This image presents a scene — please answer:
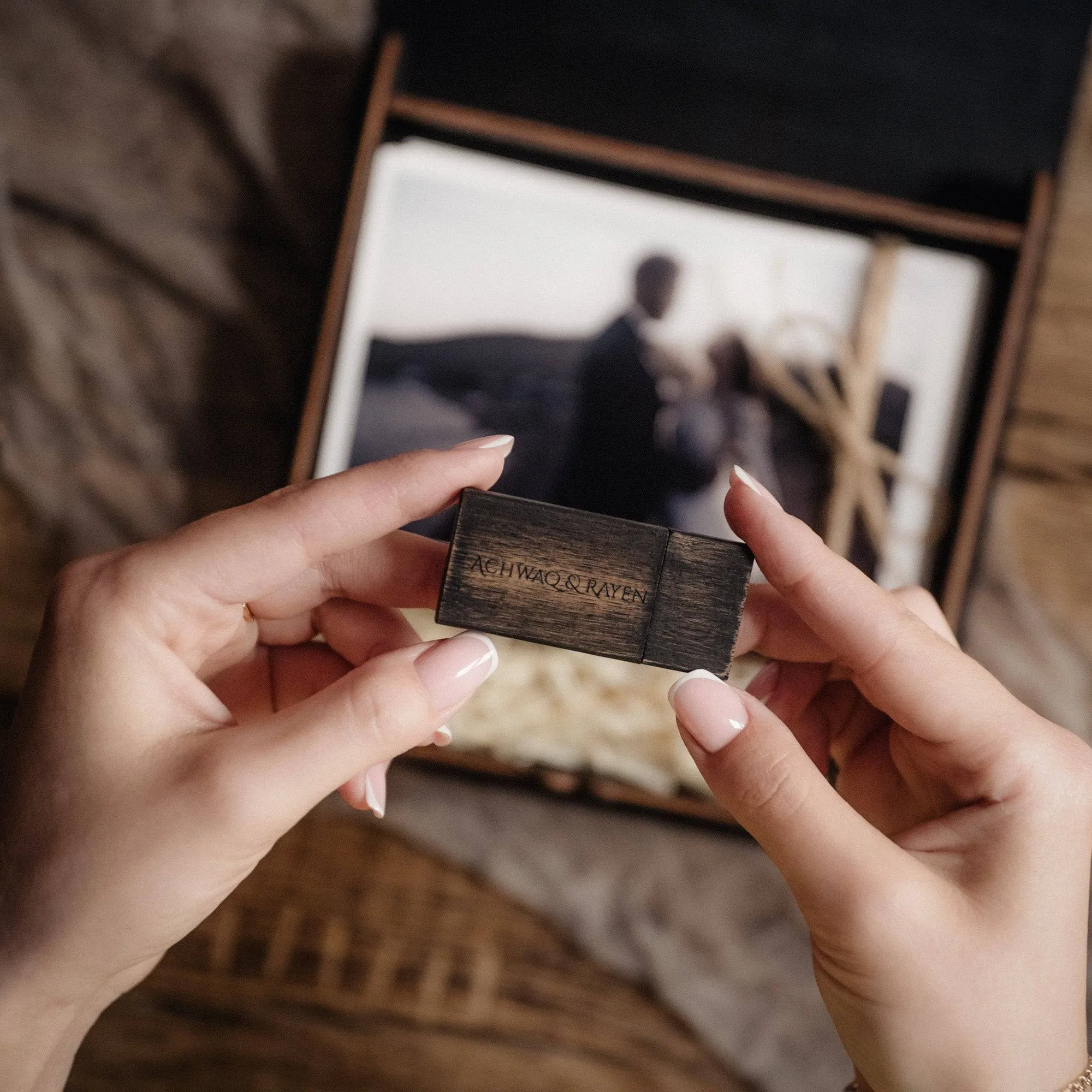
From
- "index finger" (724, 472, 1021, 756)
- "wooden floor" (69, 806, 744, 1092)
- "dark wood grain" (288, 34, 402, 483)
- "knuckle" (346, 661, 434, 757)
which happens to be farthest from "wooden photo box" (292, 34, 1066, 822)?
"knuckle" (346, 661, 434, 757)

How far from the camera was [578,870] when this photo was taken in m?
1.23

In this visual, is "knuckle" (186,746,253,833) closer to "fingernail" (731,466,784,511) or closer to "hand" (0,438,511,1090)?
"hand" (0,438,511,1090)

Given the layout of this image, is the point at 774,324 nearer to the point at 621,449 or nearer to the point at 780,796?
the point at 621,449

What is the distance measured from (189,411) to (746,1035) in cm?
125

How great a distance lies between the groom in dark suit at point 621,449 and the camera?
1.19 metres

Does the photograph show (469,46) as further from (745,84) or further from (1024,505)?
(1024,505)

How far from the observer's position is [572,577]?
707mm

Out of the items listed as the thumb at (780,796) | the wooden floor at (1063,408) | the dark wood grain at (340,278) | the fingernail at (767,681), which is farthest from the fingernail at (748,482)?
the wooden floor at (1063,408)

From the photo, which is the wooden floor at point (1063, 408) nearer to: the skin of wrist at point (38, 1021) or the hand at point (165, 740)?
the hand at point (165, 740)

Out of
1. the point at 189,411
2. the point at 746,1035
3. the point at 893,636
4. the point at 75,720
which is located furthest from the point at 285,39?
the point at 746,1035

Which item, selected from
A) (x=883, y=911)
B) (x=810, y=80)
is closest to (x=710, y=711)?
(x=883, y=911)

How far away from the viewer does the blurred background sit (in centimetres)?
123

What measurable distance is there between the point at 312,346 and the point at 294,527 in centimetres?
61

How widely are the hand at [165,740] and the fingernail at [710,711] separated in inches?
6.5
